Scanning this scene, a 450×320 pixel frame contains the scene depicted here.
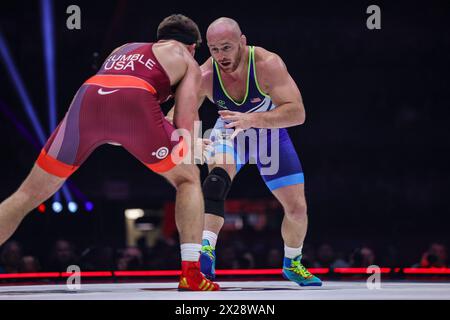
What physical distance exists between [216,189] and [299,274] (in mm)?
751

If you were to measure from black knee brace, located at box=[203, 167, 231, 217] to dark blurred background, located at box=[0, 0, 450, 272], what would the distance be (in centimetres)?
275

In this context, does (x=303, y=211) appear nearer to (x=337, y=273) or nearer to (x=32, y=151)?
(x=337, y=273)

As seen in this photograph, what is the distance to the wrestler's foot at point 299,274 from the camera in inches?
152

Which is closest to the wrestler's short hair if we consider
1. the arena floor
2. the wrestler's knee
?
the arena floor

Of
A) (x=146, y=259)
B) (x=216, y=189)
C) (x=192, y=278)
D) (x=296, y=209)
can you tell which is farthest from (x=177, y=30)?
(x=146, y=259)

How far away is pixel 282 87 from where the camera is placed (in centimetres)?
371

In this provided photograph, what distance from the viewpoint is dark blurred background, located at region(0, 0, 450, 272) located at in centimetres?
715

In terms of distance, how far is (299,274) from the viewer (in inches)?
154

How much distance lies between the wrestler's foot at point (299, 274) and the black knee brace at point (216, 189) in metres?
0.57

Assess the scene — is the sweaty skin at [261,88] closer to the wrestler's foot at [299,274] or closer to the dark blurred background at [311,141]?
the wrestler's foot at [299,274]

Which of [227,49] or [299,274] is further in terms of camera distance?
[299,274]

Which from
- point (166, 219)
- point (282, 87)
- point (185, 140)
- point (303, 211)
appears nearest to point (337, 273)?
point (303, 211)

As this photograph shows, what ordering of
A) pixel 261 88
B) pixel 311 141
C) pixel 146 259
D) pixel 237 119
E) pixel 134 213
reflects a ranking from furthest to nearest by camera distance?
pixel 134 213 < pixel 311 141 < pixel 146 259 < pixel 261 88 < pixel 237 119

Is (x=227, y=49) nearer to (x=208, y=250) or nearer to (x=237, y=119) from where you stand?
(x=237, y=119)
